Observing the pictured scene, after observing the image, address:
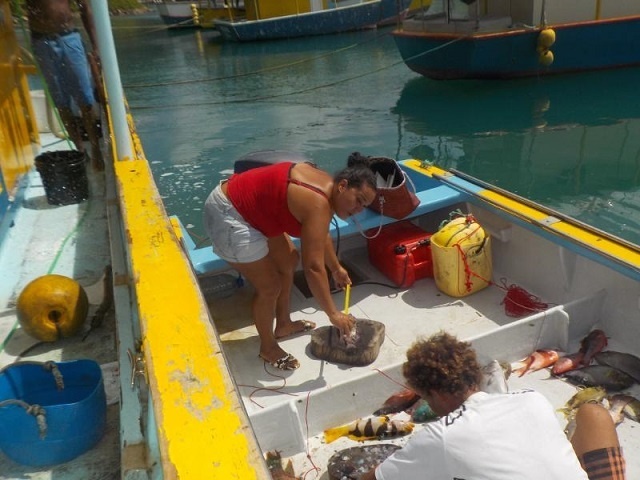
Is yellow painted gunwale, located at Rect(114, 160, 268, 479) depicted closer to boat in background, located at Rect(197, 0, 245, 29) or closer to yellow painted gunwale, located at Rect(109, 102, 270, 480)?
yellow painted gunwale, located at Rect(109, 102, 270, 480)

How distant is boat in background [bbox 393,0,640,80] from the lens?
49.9 ft

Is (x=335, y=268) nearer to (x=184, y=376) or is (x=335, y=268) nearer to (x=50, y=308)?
(x=50, y=308)

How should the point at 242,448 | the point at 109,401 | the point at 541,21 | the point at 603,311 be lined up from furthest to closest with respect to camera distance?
the point at 541,21 < the point at 603,311 < the point at 109,401 < the point at 242,448

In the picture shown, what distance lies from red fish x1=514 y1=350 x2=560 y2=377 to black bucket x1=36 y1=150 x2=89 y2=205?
4030 millimetres

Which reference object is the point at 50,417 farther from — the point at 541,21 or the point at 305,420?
the point at 541,21

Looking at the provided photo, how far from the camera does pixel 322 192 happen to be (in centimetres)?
318

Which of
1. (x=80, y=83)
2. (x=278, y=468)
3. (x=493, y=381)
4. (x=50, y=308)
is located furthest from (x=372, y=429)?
(x=80, y=83)

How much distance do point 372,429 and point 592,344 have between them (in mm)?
1605

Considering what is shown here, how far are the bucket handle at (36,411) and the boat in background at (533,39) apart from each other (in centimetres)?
1508

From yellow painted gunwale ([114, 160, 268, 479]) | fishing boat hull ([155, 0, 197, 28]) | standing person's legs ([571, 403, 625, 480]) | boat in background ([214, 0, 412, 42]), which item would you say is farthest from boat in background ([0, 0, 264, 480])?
fishing boat hull ([155, 0, 197, 28])

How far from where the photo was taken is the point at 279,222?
3.36 metres

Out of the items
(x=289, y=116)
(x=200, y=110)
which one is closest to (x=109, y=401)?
(x=289, y=116)

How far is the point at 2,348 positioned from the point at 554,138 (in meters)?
12.0

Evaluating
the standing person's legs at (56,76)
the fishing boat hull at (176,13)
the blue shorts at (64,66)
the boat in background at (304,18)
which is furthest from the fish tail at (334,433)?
the fishing boat hull at (176,13)
